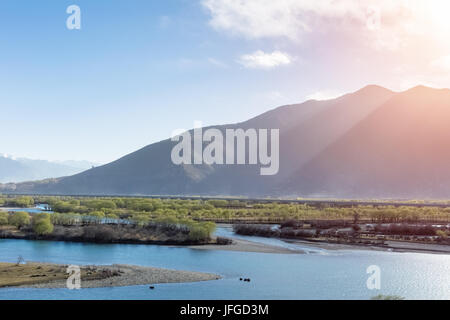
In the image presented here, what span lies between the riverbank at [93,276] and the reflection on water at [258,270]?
1711 millimetres

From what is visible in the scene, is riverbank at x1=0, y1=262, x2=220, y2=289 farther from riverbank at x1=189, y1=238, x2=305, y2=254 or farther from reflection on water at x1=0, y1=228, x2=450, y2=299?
riverbank at x1=189, y1=238, x2=305, y2=254

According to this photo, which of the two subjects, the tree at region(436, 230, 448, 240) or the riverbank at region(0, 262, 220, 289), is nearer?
the riverbank at region(0, 262, 220, 289)

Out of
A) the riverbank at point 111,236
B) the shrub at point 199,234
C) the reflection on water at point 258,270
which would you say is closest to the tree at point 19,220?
the riverbank at point 111,236

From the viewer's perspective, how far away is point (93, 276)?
4119 cm

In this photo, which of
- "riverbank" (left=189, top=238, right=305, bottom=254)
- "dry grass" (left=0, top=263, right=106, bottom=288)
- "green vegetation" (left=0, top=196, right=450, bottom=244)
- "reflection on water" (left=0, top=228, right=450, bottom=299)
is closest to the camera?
"reflection on water" (left=0, top=228, right=450, bottom=299)

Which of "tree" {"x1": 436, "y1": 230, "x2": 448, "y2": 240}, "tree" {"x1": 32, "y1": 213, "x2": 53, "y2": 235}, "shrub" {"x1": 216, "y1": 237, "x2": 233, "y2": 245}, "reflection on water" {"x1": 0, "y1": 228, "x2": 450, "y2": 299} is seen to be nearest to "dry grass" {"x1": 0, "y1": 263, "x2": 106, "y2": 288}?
"reflection on water" {"x1": 0, "y1": 228, "x2": 450, "y2": 299}

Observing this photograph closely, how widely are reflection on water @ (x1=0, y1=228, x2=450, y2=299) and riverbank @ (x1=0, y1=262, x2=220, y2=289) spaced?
1.71 meters

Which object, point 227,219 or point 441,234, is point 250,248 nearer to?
point 441,234

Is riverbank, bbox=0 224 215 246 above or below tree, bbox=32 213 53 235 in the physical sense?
below

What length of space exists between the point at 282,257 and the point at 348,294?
62.2ft

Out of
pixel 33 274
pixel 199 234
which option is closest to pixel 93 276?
pixel 33 274

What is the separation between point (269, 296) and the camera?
3559 cm

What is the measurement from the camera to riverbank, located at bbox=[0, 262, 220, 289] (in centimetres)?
3852
